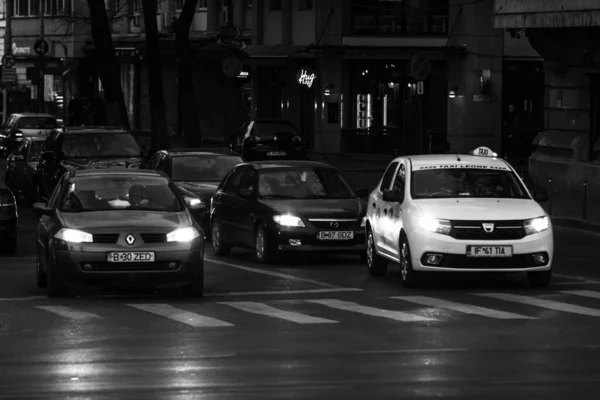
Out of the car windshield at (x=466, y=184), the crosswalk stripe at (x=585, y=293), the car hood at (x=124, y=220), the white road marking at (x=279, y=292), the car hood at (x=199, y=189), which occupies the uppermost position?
the car windshield at (x=466, y=184)

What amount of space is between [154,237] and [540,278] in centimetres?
456

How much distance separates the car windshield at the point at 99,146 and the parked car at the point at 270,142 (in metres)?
14.2

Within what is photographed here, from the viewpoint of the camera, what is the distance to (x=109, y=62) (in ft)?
160

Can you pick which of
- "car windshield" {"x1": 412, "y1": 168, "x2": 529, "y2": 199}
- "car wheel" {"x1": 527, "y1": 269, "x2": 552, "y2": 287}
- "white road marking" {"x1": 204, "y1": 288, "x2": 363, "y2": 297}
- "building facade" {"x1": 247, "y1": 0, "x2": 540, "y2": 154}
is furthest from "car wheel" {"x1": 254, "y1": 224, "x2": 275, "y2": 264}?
"building facade" {"x1": 247, "y1": 0, "x2": 540, "y2": 154}

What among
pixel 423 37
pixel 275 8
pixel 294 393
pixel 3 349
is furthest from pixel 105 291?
pixel 275 8

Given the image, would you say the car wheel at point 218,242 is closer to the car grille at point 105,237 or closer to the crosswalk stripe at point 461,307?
the crosswalk stripe at point 461,307

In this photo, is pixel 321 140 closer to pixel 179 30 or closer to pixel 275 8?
pixel 275 8

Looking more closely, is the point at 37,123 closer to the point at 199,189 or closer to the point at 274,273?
the point at 199,189

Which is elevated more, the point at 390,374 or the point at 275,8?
the point at 275,8

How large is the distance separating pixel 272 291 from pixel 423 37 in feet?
122

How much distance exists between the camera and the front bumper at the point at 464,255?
18625 millimetres

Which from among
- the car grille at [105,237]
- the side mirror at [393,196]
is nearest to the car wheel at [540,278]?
the side mirror at [393,196]

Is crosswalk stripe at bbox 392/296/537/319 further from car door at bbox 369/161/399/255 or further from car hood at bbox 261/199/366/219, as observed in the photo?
car hood at bbox 261/199/366/219

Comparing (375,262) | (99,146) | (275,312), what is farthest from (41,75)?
(275,312)
